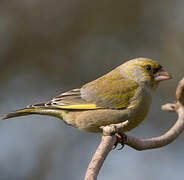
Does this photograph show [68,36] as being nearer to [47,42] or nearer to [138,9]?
[47,42]

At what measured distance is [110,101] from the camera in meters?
4.68

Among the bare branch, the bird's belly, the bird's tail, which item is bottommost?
the bare branch

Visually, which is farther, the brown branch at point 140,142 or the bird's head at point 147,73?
the bird's head at point 147,73

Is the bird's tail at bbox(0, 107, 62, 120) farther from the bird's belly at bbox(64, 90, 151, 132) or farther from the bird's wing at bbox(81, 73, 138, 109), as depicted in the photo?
the bird's wing at bbox(81, 73, 138, 109)

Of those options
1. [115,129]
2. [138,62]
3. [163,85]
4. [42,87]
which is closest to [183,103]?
[138,62]

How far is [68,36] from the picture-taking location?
27.8ft

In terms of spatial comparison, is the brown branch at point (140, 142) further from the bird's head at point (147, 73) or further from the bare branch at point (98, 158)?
the bird's head at point (147, 73)

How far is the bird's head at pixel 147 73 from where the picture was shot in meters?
4.85

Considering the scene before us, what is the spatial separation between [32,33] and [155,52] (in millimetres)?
2398

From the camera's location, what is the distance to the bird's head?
4.85 m

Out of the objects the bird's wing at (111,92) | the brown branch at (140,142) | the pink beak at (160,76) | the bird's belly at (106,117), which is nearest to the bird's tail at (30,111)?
the bird's belly at (106,117)

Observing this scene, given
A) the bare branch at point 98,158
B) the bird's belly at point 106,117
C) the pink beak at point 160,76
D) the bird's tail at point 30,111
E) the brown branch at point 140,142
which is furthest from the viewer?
the pink beak at point 160,76

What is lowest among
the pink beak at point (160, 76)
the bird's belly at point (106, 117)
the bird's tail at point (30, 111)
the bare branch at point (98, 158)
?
the bare branch at point (98, 158)

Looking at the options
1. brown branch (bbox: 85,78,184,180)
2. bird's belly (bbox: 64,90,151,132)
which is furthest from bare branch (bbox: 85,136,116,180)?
bird's belly (bbox: 64,90,151,132)
